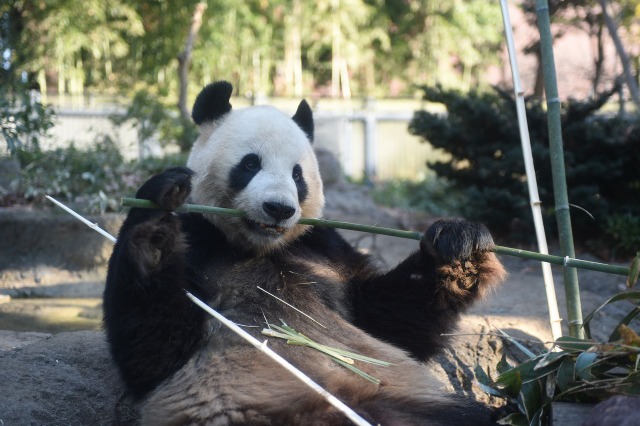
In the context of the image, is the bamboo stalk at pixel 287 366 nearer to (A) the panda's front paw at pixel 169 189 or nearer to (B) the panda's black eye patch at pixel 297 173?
(A) the panda's front paw at pixel 169 189

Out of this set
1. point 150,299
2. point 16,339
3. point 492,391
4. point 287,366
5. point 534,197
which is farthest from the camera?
point 16,339

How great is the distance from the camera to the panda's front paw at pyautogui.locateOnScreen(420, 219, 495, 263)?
3.42 m

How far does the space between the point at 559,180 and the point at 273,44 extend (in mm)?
23077

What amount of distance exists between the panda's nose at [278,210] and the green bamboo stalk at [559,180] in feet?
4.51

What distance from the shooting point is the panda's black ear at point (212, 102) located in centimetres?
392

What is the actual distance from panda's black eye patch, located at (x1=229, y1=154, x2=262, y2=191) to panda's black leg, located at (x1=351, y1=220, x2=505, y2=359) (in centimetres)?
79

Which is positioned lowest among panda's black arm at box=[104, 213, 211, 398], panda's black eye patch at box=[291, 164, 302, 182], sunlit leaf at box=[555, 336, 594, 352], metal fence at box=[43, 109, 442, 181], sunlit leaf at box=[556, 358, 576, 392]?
sunlit leaf at box=[556, 358, 576, 392]

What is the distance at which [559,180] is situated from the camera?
3.72 m

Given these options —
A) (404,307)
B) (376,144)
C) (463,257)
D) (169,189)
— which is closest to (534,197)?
(463,257)

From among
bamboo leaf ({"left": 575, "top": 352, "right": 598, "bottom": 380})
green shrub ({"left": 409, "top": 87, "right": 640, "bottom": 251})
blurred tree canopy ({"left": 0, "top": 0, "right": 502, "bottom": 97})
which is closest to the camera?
bamboo leaf ({"left": 575, "top": 352, "right": 598, "bottom": 380})

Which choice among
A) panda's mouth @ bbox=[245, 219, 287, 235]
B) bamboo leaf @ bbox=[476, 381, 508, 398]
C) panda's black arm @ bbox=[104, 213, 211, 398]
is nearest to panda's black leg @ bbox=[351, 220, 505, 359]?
bamboo leaf @ bbox=[476, 381, 508, 398]

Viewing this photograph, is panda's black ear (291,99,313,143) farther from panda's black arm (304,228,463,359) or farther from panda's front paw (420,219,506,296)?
panda's front paw (420,219,506,296)

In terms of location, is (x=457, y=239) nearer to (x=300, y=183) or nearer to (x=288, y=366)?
(x=300, y=183)

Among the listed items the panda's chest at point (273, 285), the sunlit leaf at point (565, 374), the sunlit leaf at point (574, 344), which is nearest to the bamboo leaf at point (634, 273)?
the sunlit leaf at point (574, 344)
